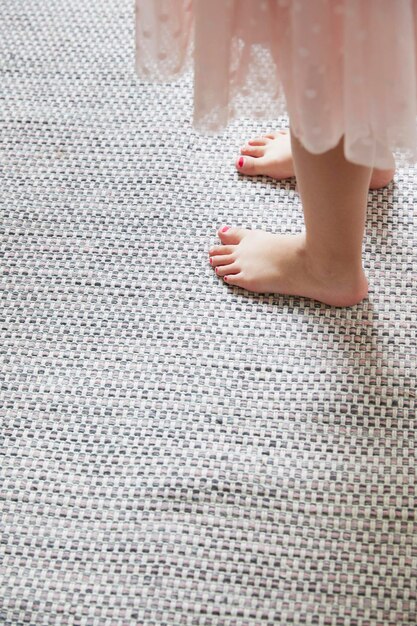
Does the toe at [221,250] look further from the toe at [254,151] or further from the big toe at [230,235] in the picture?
the toe at [254,151]

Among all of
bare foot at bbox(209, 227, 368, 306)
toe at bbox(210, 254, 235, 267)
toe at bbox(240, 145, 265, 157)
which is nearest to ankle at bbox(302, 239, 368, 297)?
bare foot at bbox(209, 227, 368, 306)

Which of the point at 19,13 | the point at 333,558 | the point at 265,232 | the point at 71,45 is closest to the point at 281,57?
the point at 265,232

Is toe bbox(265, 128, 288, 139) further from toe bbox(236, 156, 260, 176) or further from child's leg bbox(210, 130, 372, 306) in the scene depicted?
child's leg bbox(210, 130, 372, 306)

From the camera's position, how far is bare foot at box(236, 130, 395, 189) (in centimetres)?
116

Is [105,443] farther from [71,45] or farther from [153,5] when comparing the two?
[71,45]

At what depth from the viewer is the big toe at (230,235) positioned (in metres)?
1.12

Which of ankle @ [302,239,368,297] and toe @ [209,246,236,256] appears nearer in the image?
ankle @ [302,239,368,297]

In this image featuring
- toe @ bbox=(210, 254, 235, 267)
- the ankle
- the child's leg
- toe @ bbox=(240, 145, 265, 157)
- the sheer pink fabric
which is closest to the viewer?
the sheer pink fabric

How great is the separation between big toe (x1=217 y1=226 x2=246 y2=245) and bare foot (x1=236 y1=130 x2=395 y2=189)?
12 cm

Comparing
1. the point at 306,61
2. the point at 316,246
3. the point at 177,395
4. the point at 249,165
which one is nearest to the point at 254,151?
the point at 249,165

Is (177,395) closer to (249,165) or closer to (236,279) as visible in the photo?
(236,279)

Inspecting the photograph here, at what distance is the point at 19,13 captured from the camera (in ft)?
4.65

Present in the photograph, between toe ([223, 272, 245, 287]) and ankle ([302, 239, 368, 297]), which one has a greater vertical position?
ankle ([302, 239, 368, 297])

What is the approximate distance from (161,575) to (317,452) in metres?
0.24
